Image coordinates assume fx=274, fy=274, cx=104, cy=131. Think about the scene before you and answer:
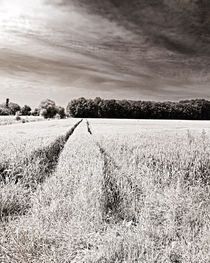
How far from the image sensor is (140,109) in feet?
328

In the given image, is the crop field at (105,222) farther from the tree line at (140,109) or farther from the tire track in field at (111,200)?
the tree line at (140,109)

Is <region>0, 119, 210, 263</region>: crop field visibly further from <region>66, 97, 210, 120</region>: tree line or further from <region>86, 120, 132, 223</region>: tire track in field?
<region>66, 97, 210, 120</region>: tree line

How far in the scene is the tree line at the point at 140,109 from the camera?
9581 centimetres

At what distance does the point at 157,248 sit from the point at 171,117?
97.4m

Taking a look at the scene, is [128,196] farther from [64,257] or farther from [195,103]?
[195,103]

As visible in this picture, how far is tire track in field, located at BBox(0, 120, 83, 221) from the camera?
5.25 m

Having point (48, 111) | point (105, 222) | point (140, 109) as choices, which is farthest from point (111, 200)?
point (140, 109)

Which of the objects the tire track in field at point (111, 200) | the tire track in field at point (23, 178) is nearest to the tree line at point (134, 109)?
the tire track in field at point (23, 178)

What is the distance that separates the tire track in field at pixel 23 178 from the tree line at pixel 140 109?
9010cm

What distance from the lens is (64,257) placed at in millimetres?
3361

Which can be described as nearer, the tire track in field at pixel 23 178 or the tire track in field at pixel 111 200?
the tire track in field at pixel 111 200

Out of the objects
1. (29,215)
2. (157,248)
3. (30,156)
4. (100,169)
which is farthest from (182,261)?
(30,156)

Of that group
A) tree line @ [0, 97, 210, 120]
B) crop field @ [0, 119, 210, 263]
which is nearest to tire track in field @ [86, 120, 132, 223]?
crop field @ [0, 119, 210, 263]

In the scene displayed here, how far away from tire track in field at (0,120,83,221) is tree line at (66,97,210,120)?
296 ft
